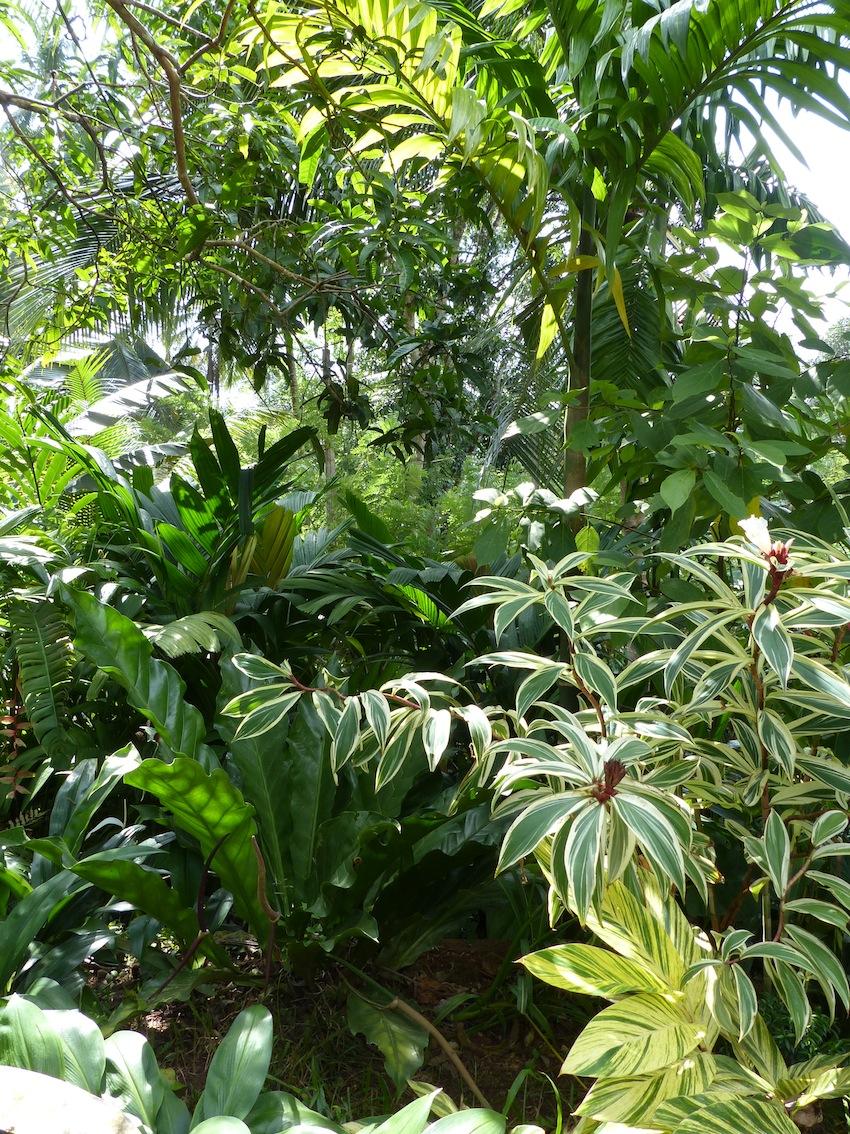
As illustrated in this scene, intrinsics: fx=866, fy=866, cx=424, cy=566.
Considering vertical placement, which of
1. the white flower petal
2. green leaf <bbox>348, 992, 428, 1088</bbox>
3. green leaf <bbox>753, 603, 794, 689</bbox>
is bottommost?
green leaf <bbox>348, 992, 428, 1088</bbox>

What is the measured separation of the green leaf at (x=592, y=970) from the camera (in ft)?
4.01

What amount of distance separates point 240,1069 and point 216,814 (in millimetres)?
426

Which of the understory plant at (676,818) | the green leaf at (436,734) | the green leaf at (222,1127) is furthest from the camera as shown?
the green leaf at (436,734)

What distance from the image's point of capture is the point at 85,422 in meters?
3.66

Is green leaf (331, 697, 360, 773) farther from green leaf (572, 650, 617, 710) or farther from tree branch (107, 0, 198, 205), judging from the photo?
tree branch (107, 0, 198, 205)

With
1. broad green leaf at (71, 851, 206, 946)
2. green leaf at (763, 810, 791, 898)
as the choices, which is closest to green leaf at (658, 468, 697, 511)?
green leaf at (763, 810, 791, 898)

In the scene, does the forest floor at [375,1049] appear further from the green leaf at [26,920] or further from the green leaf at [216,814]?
the green leaf at [26,920]

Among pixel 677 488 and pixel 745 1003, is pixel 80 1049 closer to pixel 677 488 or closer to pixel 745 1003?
pixel 745 1003

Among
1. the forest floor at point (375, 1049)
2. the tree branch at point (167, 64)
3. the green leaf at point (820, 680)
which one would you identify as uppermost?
the tree branch at point (167, 64)

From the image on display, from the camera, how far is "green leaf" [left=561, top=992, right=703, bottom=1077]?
1.12 meters

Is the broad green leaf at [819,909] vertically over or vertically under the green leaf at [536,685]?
under

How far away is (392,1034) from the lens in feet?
4.79

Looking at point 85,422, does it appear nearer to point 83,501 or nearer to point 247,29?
point 83,501

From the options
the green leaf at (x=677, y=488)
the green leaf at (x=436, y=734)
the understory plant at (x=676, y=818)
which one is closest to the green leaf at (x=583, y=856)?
the understory plant at (x=676, y=818)
